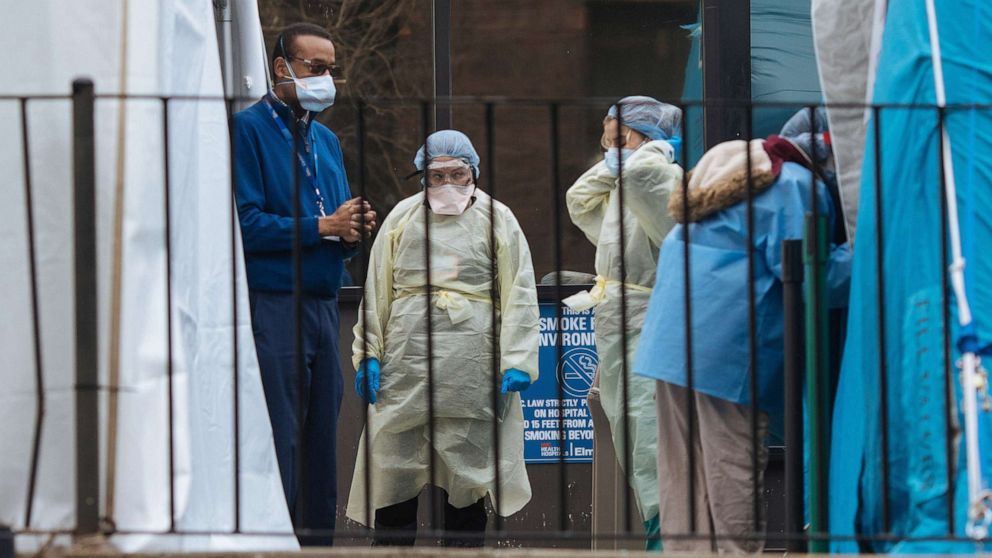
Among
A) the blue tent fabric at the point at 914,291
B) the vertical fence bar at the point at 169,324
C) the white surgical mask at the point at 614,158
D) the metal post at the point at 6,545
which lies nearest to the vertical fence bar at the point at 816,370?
the blue tent fabric at the point at 914,291

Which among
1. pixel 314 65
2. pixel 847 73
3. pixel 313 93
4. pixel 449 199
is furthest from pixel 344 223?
pixel 847 73

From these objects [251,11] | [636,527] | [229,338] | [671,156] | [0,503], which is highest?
[251,11]

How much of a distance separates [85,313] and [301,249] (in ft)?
5.11

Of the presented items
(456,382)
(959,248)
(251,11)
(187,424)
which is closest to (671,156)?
(456,382)

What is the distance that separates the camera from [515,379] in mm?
5922

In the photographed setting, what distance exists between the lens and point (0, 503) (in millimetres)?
3672

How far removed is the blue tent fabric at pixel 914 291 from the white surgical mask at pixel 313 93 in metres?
2.11

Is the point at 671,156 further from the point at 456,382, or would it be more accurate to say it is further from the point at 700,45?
the point at 700,45

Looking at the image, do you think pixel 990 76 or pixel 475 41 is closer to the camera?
pixel 990 76

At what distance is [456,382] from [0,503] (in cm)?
261

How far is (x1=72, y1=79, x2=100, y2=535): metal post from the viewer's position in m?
3.60

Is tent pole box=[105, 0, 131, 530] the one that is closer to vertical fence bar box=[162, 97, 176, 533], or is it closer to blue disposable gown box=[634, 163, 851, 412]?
vertical fence bar box=[162, 97, 176, 533]

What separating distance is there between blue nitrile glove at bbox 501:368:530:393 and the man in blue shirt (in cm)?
78

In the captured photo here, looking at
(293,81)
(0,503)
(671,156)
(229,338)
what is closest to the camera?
(0,503)
